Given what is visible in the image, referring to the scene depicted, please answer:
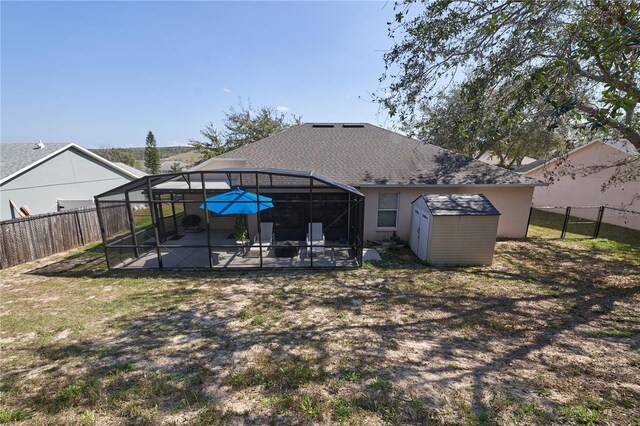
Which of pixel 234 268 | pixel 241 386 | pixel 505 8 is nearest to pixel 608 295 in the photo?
pixel 505 8

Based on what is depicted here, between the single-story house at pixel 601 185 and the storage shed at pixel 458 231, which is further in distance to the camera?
the single-story house at pixel 601 185

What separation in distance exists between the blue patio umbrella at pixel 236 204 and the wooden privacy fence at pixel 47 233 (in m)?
3.40

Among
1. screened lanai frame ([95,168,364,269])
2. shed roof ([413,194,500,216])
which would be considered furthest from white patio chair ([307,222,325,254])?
shed roof ([413,194,500,216])

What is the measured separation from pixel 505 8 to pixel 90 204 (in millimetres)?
20019

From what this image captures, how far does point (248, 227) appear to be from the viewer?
10.6 m

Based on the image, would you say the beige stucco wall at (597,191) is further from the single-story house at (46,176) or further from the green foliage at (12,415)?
the single-story house at (46,176)

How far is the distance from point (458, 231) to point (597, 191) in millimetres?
13153

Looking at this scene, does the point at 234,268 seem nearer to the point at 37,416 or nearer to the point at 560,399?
the point at 37,416

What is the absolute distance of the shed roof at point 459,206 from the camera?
27.0 feet

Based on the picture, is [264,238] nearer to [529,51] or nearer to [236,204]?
[236,204]

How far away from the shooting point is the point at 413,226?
994 centimetres

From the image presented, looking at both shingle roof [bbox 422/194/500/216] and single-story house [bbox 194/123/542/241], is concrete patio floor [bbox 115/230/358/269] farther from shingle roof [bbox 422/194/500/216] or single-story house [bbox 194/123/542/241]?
shingle roof [bbox 422/194/500/216]

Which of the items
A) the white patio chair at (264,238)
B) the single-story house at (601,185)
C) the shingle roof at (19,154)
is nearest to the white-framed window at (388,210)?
the white patio chair at (264,238)

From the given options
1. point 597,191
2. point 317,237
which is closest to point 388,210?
point 317,237
